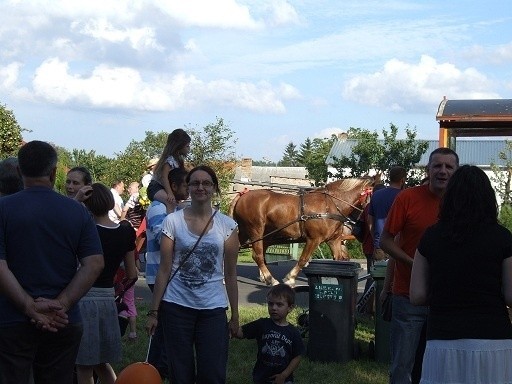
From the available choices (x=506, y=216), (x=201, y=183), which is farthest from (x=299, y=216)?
(x=201, y=183)

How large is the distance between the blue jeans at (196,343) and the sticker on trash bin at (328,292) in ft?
10.8

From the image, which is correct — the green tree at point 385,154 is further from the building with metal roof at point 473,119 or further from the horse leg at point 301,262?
the building with metal roof at point 473,119

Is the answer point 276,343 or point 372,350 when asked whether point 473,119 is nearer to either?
point 372,350

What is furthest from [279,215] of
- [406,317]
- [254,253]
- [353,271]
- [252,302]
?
[406,317]

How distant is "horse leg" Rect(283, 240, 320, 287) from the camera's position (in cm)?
1619

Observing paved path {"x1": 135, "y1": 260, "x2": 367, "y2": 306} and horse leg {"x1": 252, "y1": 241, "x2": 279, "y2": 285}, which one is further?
horse leg {"x1": 252, "y1": 241, "x2": 279, "y2": 285}

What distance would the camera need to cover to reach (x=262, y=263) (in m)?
16.6

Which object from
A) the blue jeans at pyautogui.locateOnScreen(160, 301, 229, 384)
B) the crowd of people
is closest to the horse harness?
the crowd of people

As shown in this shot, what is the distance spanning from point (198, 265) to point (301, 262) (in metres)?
10.5

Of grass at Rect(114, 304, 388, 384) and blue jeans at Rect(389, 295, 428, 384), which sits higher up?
blue jeans at Rect(389, 295, 428, 384)

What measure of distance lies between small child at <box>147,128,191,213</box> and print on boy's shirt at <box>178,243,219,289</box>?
1.81 m

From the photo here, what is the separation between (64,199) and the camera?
4.78 m

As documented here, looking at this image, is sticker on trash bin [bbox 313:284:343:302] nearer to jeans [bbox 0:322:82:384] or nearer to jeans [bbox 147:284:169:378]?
jeans [bbox 147:284:169:378]

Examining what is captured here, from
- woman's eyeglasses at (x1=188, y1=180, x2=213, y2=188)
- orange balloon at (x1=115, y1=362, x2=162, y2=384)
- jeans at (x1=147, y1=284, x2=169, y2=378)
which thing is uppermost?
woman's eyeglasses at (x1=188, y1=180, x2=213, y2=188)
